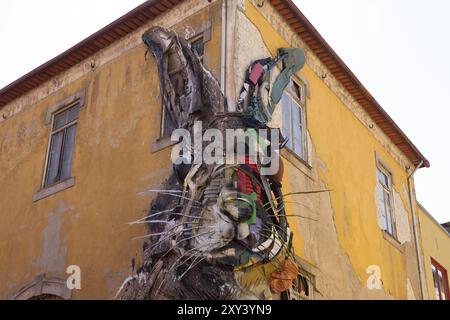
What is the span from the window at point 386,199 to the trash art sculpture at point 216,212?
4.57 metres

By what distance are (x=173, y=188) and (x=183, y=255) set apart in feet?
4.12

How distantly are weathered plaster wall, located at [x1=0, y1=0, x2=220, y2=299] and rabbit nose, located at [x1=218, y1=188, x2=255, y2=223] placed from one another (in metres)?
1.55

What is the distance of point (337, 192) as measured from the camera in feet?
41.5

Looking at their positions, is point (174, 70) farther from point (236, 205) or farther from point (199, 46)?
point (236, 205)

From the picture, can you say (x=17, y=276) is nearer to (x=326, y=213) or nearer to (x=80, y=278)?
(x=80, y=278)

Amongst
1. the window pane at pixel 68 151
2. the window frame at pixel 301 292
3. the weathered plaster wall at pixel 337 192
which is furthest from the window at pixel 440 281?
the window pane at pixel 68 151

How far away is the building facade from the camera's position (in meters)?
11.0

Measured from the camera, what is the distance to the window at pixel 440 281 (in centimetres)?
1706

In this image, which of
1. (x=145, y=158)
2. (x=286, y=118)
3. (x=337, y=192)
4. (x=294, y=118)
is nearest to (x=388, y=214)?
(x=337, y=192)

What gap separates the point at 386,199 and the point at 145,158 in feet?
20.4

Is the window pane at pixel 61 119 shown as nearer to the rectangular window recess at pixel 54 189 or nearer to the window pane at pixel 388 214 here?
the rectangular window recess at pixel 54 189

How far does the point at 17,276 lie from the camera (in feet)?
40.8

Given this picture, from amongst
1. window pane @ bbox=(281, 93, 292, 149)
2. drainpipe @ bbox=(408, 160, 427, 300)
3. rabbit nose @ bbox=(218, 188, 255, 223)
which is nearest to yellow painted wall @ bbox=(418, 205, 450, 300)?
drainpipe @ bbox=(408, 160, 427, 300)
